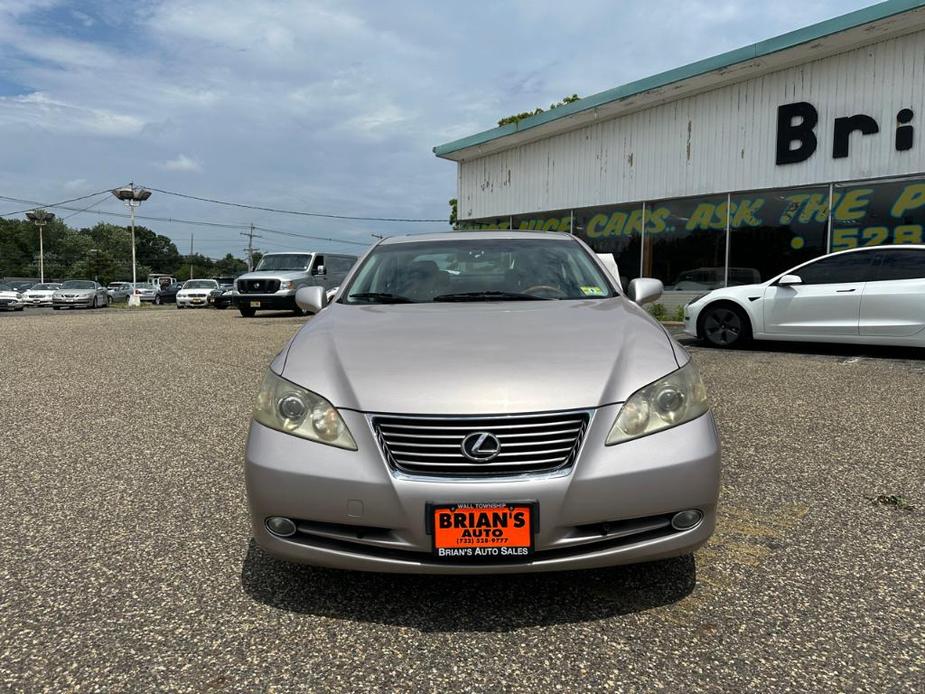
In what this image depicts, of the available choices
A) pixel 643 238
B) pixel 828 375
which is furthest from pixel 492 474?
pixel 643 238

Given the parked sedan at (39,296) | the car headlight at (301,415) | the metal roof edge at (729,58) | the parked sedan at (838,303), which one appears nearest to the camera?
the car headlight at (301,415)

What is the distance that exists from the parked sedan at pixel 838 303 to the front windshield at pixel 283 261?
44.5ft

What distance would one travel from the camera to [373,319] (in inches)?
113

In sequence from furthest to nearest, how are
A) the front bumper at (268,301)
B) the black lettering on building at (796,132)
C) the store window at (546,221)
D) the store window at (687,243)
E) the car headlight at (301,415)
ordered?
the front bumper at (268,301), the store window at (546,221), the store window at (687,243), the black lettering on building at (796,132), the car headlight at (301,415)

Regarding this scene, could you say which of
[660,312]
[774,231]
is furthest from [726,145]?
[660,312]

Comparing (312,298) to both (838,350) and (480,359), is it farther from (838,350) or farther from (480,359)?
(838,350)

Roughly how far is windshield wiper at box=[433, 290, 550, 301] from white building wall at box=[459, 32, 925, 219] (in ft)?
35.2

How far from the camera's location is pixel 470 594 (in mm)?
2375

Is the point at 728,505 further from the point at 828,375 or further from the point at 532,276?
the point at 828,375

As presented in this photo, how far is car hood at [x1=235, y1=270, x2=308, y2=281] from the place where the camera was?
18609mm

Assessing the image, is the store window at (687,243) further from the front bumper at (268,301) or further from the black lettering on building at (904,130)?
the front bumper at (268,301)

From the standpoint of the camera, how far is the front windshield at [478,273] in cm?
335

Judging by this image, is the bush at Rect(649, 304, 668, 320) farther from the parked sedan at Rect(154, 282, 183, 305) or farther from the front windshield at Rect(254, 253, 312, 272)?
the parked sedan at Rect(154, 282, 183, 305)

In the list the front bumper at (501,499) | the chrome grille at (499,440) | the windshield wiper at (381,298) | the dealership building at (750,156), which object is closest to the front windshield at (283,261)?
the dealership building at (750,156)
